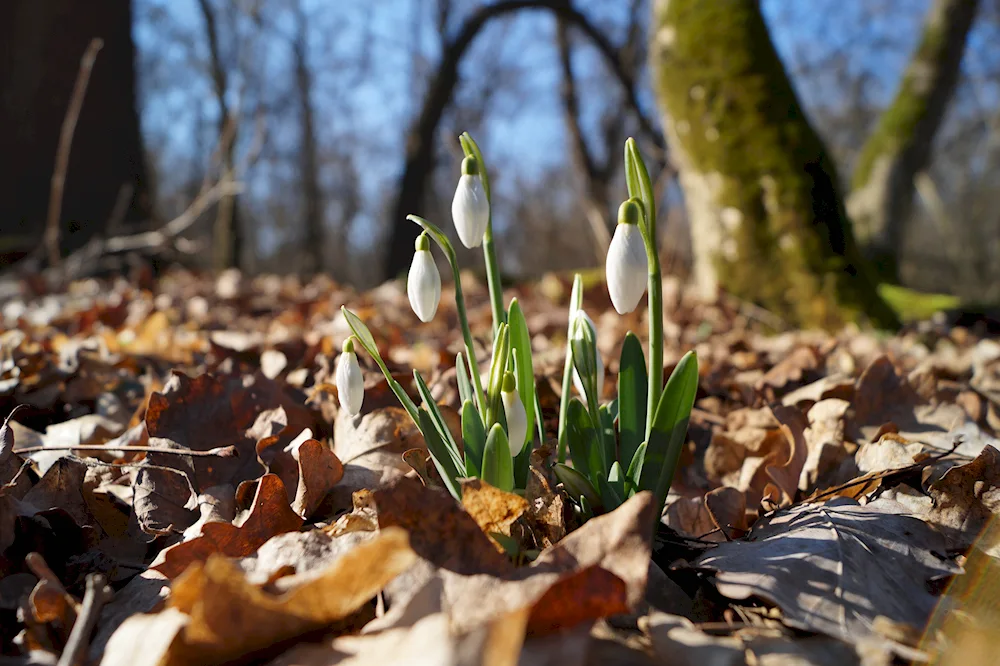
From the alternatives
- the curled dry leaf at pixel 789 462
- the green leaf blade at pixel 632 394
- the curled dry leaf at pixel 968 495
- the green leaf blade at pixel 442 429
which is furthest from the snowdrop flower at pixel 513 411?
the curled dry leaf at pixel 968 495

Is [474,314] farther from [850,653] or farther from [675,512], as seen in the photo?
[850,653]

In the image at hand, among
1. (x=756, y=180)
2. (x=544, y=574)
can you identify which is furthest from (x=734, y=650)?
(x=756, y=180)

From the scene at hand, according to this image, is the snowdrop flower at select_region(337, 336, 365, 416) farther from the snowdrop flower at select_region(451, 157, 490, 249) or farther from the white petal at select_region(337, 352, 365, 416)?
the snowdrop flower at select_region(451, 157, 490, 249)

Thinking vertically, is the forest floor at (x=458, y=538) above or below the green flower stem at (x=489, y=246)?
below

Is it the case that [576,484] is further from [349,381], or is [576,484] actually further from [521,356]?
[349,381]

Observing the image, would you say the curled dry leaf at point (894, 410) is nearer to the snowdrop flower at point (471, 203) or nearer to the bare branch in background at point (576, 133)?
the snowdrop flower at point (471, 203)

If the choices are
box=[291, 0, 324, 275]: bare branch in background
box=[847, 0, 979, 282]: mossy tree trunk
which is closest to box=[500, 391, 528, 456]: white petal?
box=[847, 0, 979, 282]: mossy tree trunk
